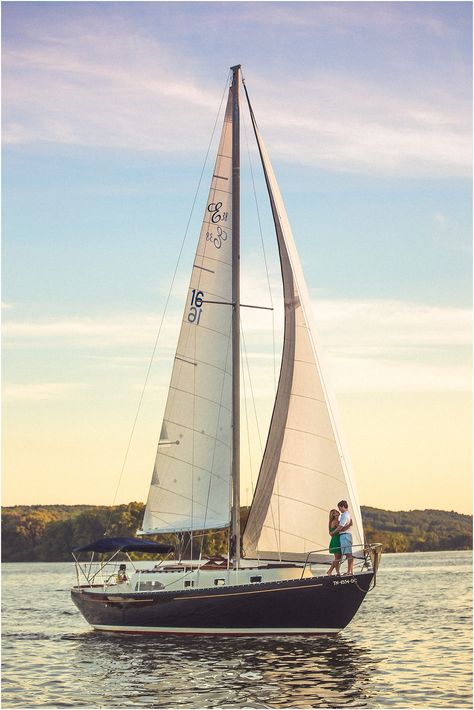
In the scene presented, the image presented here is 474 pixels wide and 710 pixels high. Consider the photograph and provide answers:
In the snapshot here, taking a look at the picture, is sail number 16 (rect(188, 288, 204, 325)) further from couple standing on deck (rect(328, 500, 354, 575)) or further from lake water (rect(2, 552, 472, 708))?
lake water (rect(2, 552, 472, 708))

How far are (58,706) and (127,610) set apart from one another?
9470mm

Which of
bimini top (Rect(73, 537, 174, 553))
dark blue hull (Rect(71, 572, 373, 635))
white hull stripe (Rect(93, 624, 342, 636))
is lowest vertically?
white hull stripe (Rect(93, 624, 342, 636))

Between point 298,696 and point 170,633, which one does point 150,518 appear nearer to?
point 170,633

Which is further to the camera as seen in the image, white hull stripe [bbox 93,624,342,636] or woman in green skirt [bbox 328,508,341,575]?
white hull stripe [bbox 93,624,342,636]

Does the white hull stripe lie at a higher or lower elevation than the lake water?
higher

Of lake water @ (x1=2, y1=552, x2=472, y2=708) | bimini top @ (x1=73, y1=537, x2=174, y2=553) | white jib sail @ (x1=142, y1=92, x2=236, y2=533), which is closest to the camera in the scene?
lake water @ (x1=2, y1=552, x2=472, y2=708)

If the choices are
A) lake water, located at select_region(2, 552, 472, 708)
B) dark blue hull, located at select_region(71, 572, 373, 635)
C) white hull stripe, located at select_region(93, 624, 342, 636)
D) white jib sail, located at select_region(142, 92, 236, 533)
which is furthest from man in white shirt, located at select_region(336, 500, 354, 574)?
white jib sail, located at select_region(142, 92, 236, 533)

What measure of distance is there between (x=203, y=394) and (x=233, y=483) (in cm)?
302

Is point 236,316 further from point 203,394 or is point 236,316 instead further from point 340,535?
point 340,535

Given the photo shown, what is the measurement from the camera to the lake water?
21172mm

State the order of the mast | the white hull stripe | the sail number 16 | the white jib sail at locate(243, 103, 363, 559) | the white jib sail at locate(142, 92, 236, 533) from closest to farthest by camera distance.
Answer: the white hull stripe, the white jib sail at locate(243, 103, 363, 559), the mast, the white jib sail at locate(142, 92, 236, 533), the sail number 16

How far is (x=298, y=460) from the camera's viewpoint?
29.3m

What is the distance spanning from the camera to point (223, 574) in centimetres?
2919

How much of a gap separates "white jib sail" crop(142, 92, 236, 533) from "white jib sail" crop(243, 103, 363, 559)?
1999 millimetres
